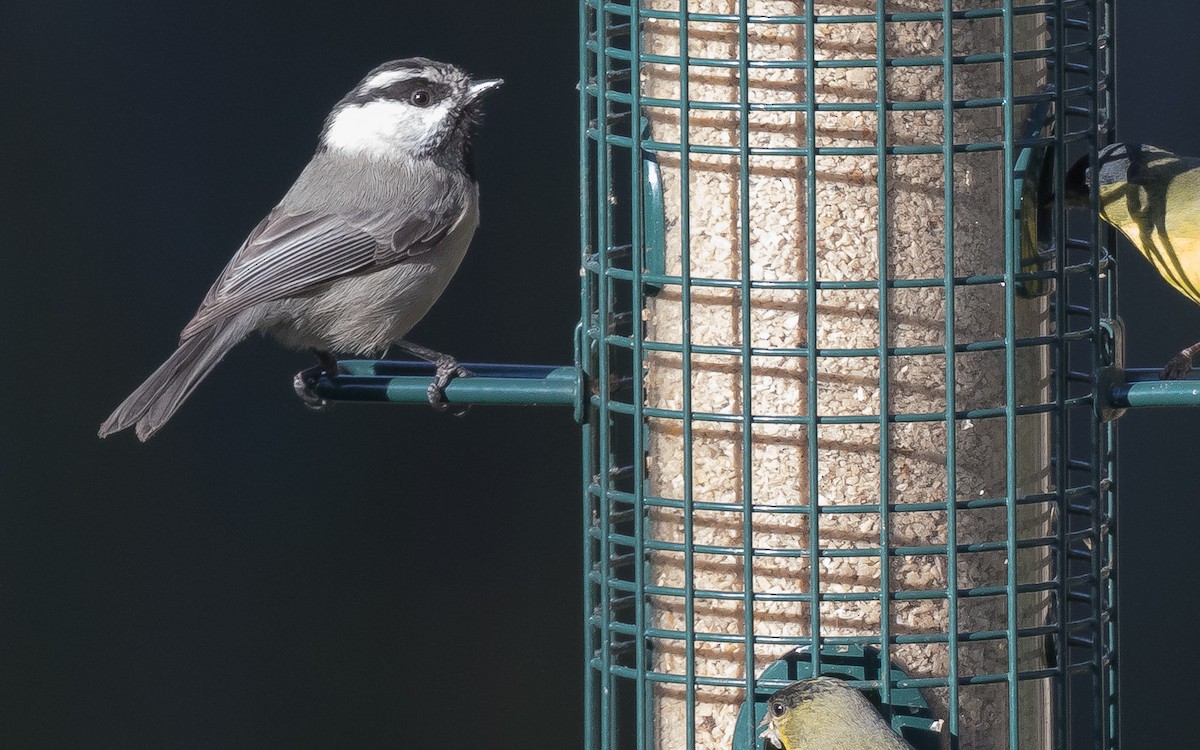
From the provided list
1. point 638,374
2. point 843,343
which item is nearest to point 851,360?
point 843,343

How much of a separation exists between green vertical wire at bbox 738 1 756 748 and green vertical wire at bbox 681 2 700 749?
11 cm

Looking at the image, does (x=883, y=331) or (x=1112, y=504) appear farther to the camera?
(x=1112, y=504)

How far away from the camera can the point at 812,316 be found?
375cm

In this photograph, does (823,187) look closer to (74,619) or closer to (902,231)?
(902,231)

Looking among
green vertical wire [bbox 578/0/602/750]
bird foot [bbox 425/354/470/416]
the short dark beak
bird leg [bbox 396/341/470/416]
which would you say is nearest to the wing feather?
the short dark beak

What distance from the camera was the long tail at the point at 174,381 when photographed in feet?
16.6

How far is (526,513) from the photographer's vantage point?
27.7 feet

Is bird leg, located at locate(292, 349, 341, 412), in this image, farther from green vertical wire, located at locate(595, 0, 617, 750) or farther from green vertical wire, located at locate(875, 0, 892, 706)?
green vertical wire, located at locate(875, 0, 892, 706)

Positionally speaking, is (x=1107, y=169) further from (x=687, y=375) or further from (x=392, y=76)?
(x=392, y=76)

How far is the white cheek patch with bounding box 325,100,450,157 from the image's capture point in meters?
5.67

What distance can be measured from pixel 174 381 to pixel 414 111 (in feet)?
3.87

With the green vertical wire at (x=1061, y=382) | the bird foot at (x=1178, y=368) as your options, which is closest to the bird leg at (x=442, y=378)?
the green vertical wire at (x=1061, y=382)

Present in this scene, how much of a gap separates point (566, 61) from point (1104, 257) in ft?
15.0

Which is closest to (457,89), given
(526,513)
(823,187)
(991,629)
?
(823,187)
